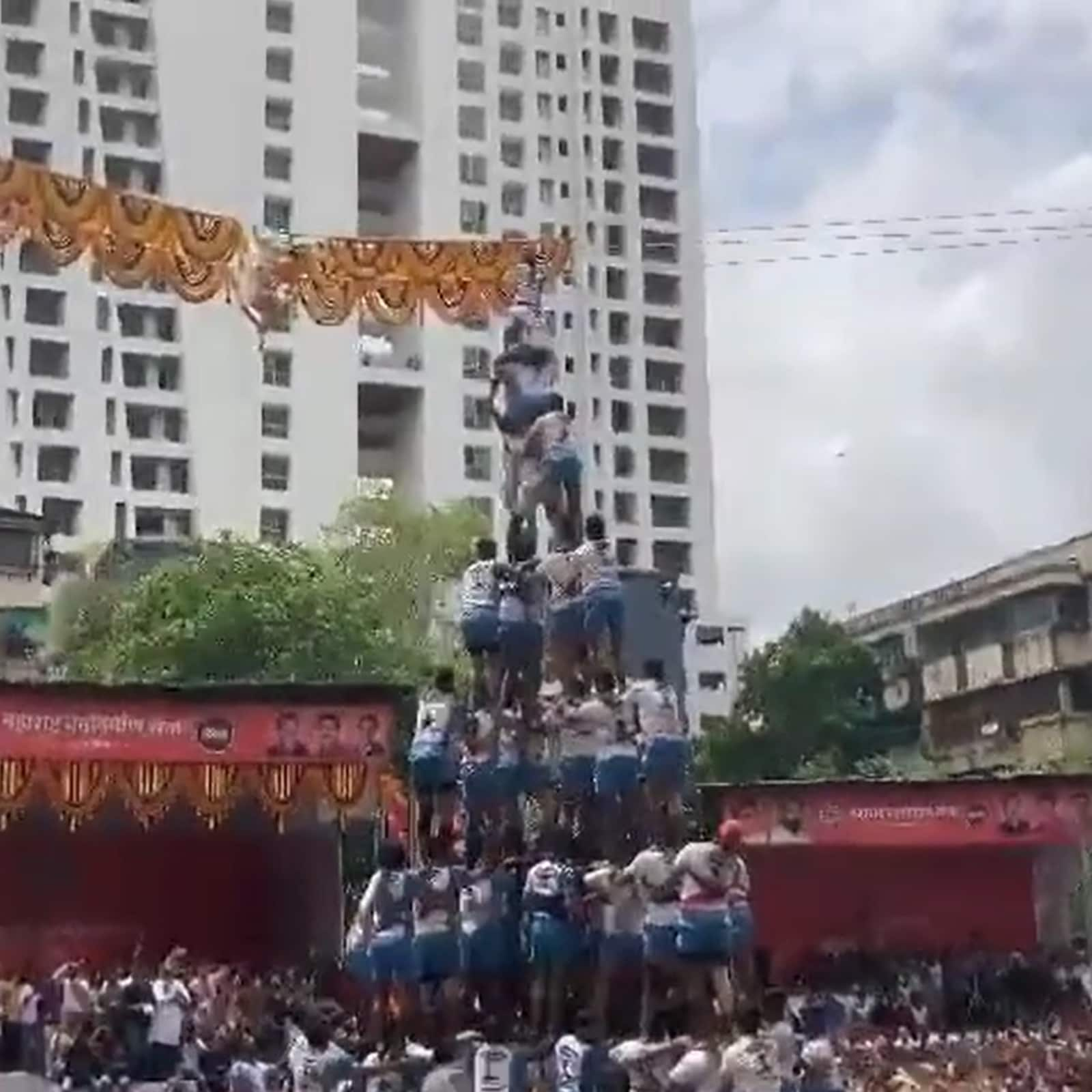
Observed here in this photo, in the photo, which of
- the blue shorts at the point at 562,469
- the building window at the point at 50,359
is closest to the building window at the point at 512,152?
the building window at the point at 50,359

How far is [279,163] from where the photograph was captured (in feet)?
186

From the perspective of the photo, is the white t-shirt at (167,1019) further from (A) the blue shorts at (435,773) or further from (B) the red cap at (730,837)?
(B) the red cap at (730,837)

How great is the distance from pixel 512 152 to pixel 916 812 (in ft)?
135

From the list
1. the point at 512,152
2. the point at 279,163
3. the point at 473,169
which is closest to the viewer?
the point at 279,163

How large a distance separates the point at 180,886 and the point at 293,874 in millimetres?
1354

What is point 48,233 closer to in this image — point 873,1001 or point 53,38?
point 873,1001

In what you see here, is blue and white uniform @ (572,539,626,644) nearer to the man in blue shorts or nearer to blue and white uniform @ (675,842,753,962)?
the man in blue shorts

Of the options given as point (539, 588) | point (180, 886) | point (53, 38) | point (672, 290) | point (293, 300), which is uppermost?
point (53, 38)

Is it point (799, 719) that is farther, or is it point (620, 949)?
point (799, 719)

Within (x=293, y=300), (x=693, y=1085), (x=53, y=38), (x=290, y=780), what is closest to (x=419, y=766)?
(x=693, y=1085)

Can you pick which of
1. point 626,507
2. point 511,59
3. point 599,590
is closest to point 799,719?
point 626,507

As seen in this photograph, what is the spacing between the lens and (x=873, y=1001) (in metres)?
22.8

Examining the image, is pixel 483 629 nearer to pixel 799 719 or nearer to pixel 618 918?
pixel 618 918

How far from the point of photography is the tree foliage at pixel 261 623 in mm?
32688
